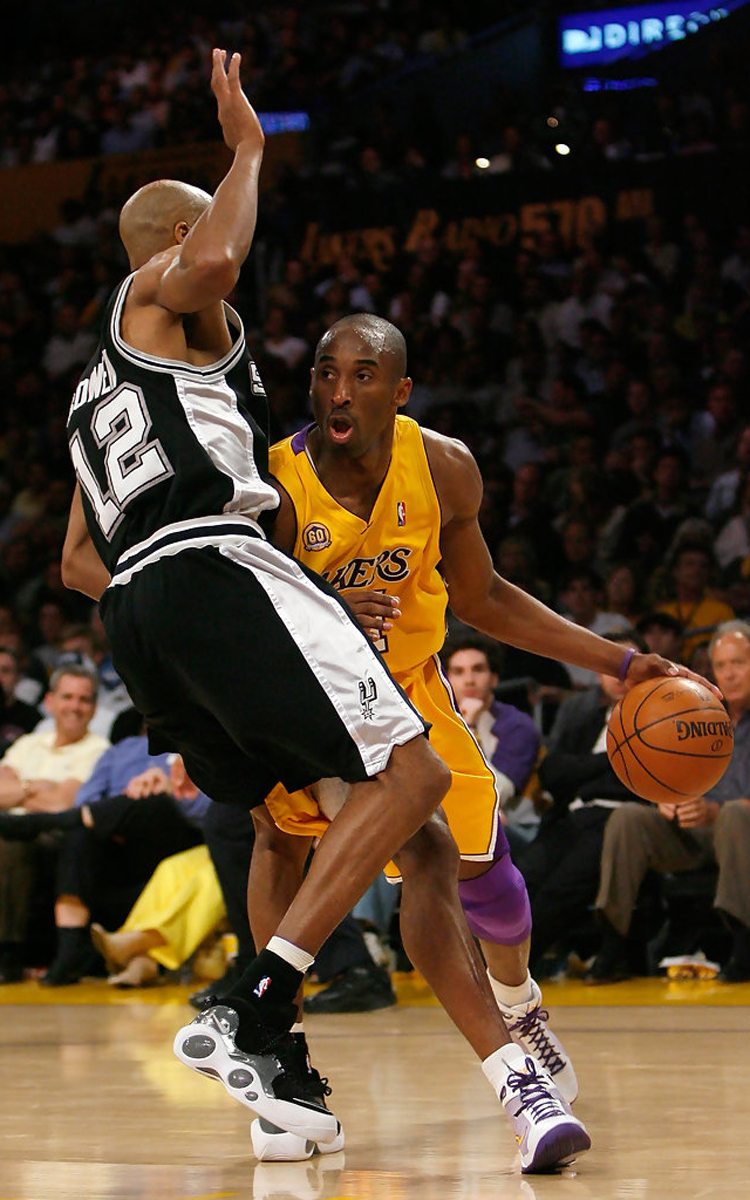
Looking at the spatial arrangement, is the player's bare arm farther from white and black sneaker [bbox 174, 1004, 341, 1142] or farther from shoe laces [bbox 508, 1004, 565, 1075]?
shoe laces [bbox 508, 1004, 565, 1075]

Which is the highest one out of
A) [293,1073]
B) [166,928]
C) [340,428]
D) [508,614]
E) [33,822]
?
[340,428]

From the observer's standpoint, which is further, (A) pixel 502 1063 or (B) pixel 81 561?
(B) pixel 81 561

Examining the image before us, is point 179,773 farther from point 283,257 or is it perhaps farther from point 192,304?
point 283,257

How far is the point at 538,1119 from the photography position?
3.20 metres

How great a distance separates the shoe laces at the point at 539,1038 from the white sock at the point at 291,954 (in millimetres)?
958

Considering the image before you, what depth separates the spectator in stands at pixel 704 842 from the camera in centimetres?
643

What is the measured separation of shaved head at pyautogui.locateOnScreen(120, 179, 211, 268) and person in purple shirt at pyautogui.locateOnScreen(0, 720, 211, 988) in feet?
13.0

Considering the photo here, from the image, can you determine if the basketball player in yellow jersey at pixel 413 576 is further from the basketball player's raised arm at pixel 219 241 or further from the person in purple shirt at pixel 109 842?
the person in purple shirt at pixel 109 842

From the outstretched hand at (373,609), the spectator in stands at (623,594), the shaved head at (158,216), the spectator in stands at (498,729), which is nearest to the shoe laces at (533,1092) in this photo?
the outstretched hand at (373,609)

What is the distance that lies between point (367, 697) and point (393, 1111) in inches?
50.7

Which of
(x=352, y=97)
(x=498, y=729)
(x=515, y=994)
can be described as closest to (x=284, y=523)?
(x=515, y=994)

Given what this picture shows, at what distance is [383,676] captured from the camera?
3.27 metres

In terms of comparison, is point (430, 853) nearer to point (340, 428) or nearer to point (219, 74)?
point (340, 428)

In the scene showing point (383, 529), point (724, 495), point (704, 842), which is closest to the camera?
point (383, 529)
